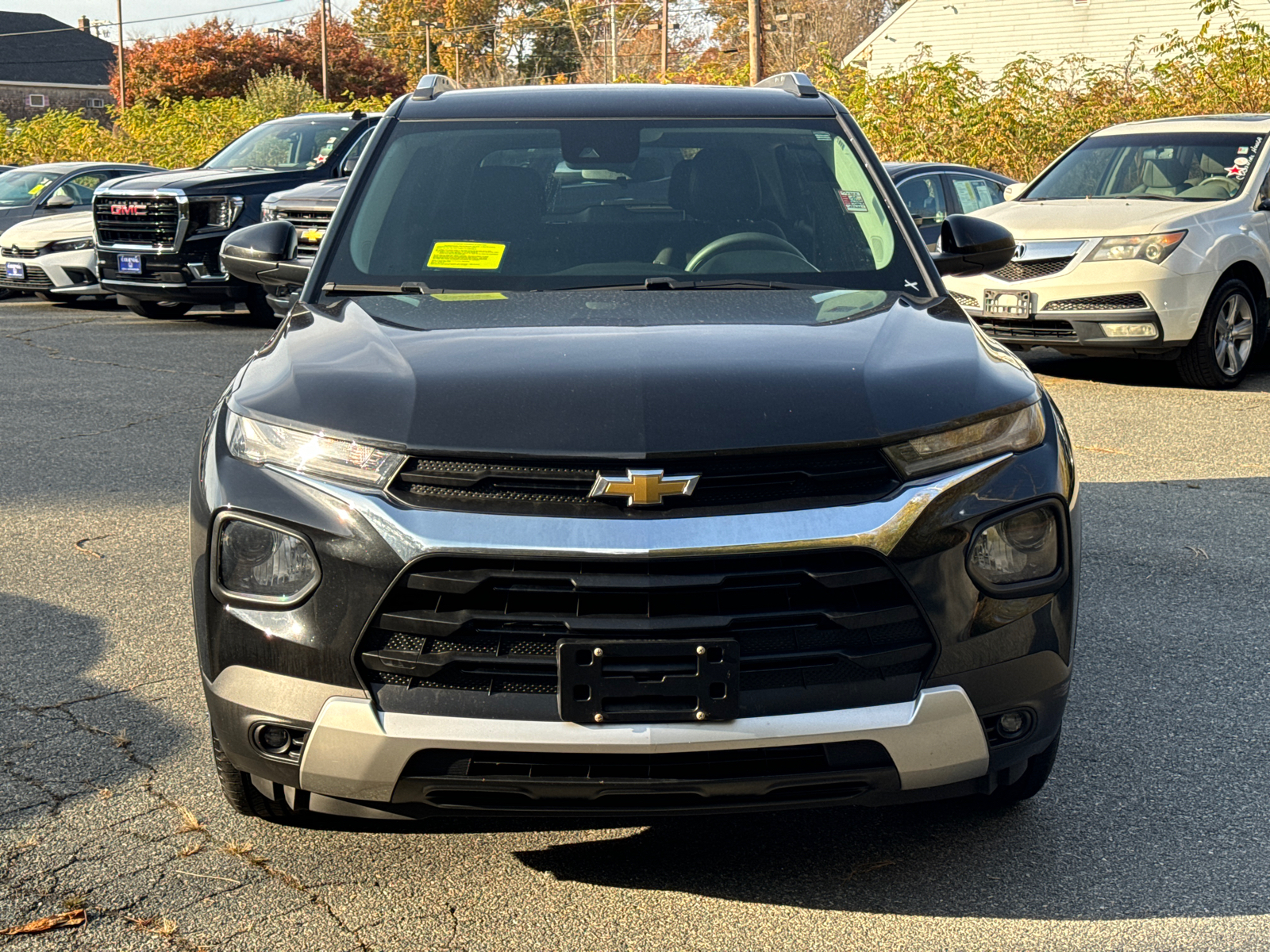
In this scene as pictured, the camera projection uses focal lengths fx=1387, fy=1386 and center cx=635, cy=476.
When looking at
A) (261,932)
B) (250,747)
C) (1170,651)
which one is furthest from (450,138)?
(1170,651)

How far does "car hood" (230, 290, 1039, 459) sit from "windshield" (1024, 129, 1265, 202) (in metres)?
7.89

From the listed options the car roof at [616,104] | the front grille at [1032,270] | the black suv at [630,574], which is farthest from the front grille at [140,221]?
the black suv at [630,574]

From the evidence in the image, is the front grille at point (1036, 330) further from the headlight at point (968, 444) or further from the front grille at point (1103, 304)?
the headlight at point (968, 444)

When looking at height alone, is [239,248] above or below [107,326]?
above

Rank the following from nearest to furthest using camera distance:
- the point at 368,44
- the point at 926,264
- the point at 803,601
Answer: the point at 803,601, the point at 926,264, the point at 368,44

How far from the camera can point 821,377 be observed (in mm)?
2873

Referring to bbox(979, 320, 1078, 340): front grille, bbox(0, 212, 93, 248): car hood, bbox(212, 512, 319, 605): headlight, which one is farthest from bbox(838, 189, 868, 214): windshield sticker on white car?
bbox(0, 212, 93, 248): car hood

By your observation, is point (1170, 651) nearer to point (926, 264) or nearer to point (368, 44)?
point (926, 264)

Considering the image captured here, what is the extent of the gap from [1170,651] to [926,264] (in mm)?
1630

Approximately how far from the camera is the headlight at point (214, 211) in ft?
45.6

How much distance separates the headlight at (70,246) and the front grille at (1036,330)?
36.9ft

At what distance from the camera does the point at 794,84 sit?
4809 mm

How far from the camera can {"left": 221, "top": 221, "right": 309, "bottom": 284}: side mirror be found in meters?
4.52

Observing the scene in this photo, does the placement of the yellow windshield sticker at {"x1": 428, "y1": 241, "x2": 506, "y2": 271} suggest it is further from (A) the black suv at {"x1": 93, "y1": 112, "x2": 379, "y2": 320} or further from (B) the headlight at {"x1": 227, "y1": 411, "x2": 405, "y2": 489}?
(A) the black suv at {"x1": 93, "y1": 112, "x2": 379, "y2": 320}
